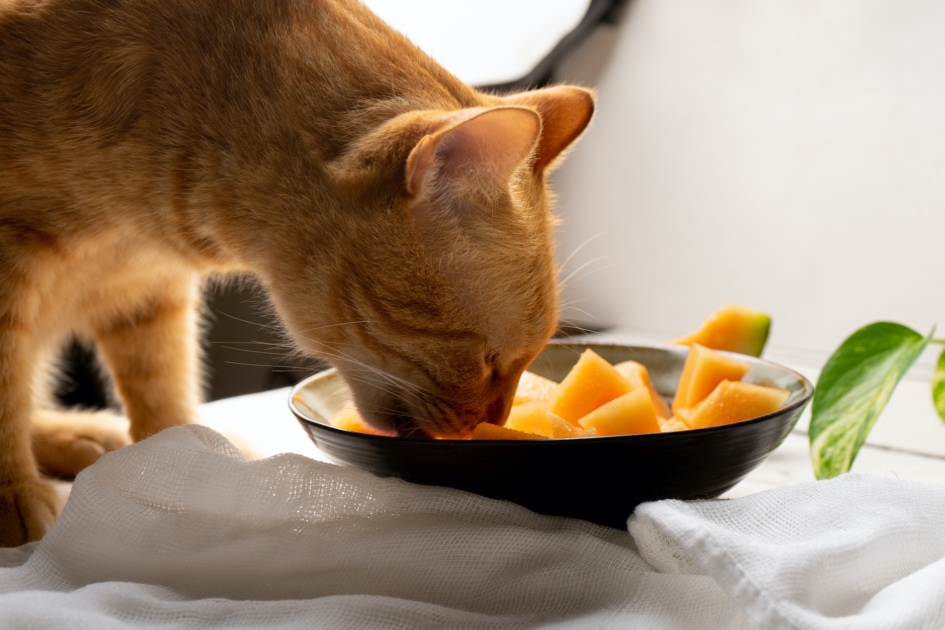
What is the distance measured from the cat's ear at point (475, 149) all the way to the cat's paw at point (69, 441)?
695 mm

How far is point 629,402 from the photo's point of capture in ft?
2.90

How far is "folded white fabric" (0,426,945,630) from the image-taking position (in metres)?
0.66

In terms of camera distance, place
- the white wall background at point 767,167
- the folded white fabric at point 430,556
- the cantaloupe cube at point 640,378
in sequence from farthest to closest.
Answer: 1. the white wall background at point 767,167
2. the cantaloupe cube at point 640,378
3. the folded white fabric at point 430,556

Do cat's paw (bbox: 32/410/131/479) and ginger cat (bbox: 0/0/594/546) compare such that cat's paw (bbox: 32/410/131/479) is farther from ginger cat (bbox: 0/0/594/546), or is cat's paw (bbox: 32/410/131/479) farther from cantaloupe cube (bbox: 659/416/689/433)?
cantaloupe cube (bbox: 659/416/689/433)

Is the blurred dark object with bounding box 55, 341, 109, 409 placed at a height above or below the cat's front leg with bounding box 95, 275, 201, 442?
below

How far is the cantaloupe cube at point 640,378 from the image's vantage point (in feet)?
3.48

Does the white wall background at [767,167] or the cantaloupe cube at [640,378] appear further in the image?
the white wall background at [767,167]

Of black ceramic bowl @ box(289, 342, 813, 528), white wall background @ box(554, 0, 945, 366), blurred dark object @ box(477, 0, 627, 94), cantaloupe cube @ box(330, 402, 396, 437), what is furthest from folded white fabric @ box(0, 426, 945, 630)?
blurred dark object @ box(477, 0, 627, 94)

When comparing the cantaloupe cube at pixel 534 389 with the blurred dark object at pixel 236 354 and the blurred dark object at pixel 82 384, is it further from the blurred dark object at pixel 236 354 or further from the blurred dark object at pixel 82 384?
the blurred dark object at pixel 82 384

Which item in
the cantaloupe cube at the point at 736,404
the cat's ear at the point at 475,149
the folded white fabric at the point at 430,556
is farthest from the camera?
the cantaloupe cube at the point at 736,404

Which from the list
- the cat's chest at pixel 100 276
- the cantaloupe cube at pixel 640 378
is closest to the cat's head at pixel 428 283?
the cantaloupe cube at pixel 640 378

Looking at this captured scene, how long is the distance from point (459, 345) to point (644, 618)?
378 mm

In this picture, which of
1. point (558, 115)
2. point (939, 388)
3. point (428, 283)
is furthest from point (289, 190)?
point (939, 388)

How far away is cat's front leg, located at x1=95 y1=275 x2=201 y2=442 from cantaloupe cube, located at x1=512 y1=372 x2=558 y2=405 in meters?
0.60
